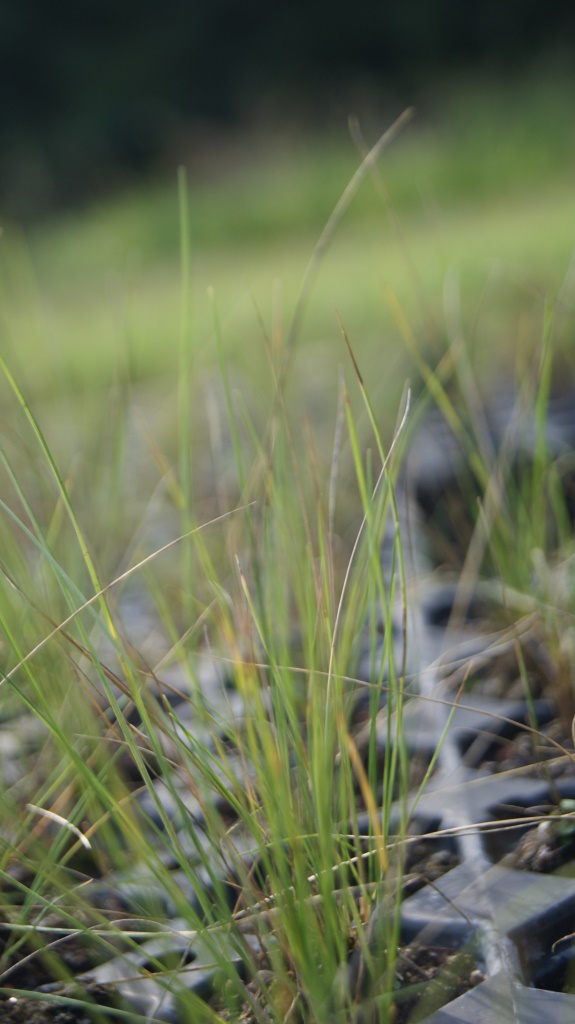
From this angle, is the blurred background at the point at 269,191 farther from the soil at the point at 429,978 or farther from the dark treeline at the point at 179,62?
the soil at the point at 429,978

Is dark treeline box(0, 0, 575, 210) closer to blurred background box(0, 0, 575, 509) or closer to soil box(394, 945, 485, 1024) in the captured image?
blurred background box(0, 0, 575, 509)

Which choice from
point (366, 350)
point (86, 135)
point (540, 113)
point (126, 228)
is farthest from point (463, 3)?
point (366, 350)

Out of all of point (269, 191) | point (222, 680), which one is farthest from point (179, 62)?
A: point (222, 680)

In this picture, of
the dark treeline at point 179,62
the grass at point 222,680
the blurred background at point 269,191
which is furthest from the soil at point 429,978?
the dark treeline at point 179,62

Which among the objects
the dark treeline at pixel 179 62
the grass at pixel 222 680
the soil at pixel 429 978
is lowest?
the soil at pixel 429 978

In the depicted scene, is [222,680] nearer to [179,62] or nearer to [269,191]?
[269,191]

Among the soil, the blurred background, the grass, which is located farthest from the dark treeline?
the soil
